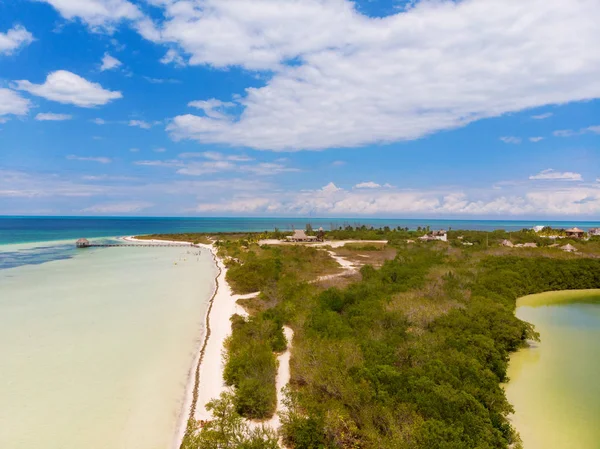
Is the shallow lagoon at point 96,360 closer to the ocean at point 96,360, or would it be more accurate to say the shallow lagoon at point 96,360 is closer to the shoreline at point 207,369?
the ocean at point 96,360

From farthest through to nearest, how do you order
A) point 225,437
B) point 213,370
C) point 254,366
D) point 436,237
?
point 436,237
point 213,370
point 254,366
point 225,437


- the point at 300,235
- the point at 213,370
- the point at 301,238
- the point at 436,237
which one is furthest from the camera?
the point at 300,235

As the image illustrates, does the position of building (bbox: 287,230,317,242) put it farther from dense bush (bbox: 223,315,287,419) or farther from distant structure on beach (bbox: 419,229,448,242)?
dense bush (bbox: 223,315,287,419)

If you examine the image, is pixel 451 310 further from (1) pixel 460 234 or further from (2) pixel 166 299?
(1) pixel 460 234

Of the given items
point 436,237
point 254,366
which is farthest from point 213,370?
point 436,237

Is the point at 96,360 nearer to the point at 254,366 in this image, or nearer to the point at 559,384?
the point at 254,366

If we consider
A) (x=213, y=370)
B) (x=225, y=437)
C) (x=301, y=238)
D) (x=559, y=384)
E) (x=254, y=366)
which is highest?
(x=301, y=238)

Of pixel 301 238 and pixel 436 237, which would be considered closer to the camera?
pixel 436 237

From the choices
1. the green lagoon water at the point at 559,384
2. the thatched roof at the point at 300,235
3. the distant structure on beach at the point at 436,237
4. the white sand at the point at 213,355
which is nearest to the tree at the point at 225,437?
the white sand at the point at 213,355
